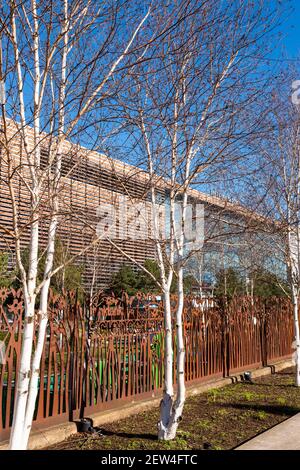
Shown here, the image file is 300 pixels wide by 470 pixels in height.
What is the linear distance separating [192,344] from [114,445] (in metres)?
3.45

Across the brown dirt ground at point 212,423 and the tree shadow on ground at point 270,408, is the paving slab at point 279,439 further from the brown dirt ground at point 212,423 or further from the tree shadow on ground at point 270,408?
the tree shadow on ground at point 270,408

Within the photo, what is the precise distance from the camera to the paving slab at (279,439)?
5.12 m

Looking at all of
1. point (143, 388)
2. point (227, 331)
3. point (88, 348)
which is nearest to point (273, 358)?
point (227, 331)

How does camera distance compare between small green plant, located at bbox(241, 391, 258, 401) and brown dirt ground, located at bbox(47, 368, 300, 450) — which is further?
small green plant, located at bbox(241, 391, 258, 401)

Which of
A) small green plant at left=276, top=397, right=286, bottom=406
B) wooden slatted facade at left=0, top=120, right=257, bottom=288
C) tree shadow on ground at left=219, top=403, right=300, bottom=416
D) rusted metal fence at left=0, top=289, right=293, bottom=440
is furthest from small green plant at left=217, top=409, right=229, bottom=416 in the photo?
wooden slatted facade at left=0, top=120, right=257, bottom=288

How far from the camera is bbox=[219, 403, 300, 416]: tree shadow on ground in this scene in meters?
6.95

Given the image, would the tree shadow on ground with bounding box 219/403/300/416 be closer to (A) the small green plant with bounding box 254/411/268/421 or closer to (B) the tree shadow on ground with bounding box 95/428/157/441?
(A) the small green plant with bounding box 254/411/268/421

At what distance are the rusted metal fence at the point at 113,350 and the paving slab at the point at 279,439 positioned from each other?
1.92 metres

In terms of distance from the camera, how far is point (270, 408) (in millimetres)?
7172

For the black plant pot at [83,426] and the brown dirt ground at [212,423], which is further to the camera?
the black plant pot at [83,426]

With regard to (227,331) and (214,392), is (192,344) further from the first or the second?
(227,331)

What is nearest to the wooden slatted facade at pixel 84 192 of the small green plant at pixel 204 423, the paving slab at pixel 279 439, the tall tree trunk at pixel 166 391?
the tall tree trunk at pixel 166 391

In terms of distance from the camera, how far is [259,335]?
36.6ft

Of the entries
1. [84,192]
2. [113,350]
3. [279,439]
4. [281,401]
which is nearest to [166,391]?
[113,350]
